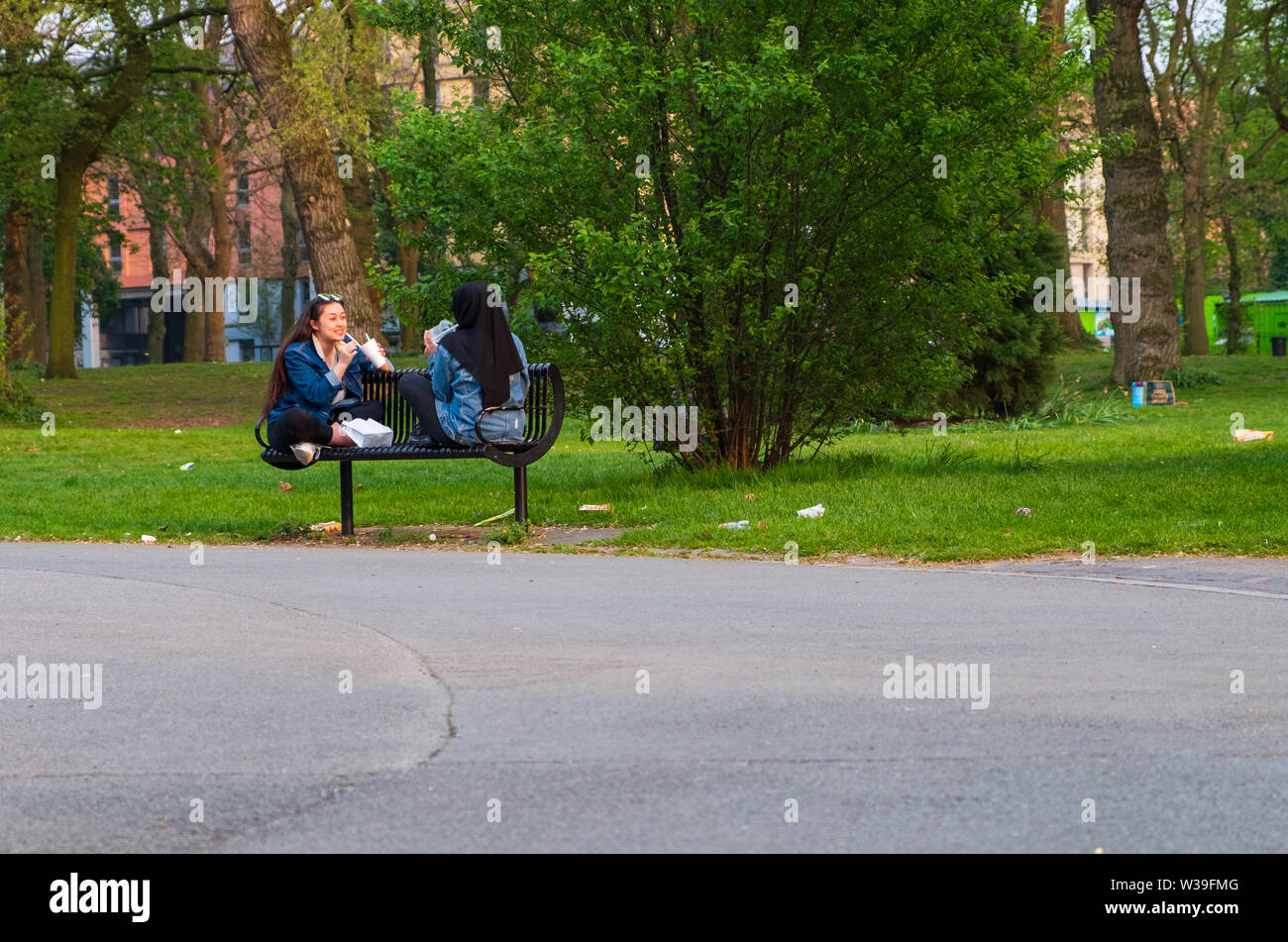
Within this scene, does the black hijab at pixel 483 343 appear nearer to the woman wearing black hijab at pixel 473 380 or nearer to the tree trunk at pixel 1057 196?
the woman wearing black hijab at pixel 473 380

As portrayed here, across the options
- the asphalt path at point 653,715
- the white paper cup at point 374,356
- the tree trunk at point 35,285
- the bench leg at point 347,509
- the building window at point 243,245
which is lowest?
the asphalt path at point 653,715

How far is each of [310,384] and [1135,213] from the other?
685 inches

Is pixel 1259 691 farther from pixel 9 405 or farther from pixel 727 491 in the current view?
pixel 9 405

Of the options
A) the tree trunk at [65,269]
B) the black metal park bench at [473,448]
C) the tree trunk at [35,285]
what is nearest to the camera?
the black metal park bench at [473,448]

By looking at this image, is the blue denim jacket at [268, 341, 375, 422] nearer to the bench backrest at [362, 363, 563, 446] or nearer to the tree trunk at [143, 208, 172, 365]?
the bench backrest at [362, 363, 563, 446]

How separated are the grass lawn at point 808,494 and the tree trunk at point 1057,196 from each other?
224 cm

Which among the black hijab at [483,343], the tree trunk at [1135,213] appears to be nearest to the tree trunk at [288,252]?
the tree trunk at [1135,213]

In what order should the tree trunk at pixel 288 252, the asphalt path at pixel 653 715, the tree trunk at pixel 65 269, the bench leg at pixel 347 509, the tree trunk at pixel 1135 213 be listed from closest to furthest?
the asphalt path at pixel 653 715 < the bench leg at pixel 347 509 < the tree trunk at pixel 1135 213 < the tree trunk at pixel 65 269 < the tree trunk at pixel 288 252

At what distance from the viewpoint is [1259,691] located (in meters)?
5.63

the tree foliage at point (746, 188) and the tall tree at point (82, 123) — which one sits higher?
the tall tree at point (82, 123)

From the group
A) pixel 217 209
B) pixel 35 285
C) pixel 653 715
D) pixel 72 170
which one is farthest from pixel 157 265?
pixel 653 715

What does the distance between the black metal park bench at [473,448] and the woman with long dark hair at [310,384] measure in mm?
115

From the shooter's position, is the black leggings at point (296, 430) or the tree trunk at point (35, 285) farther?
the tree trunk at point (35, 285)

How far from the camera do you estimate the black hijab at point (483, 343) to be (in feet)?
35.3
